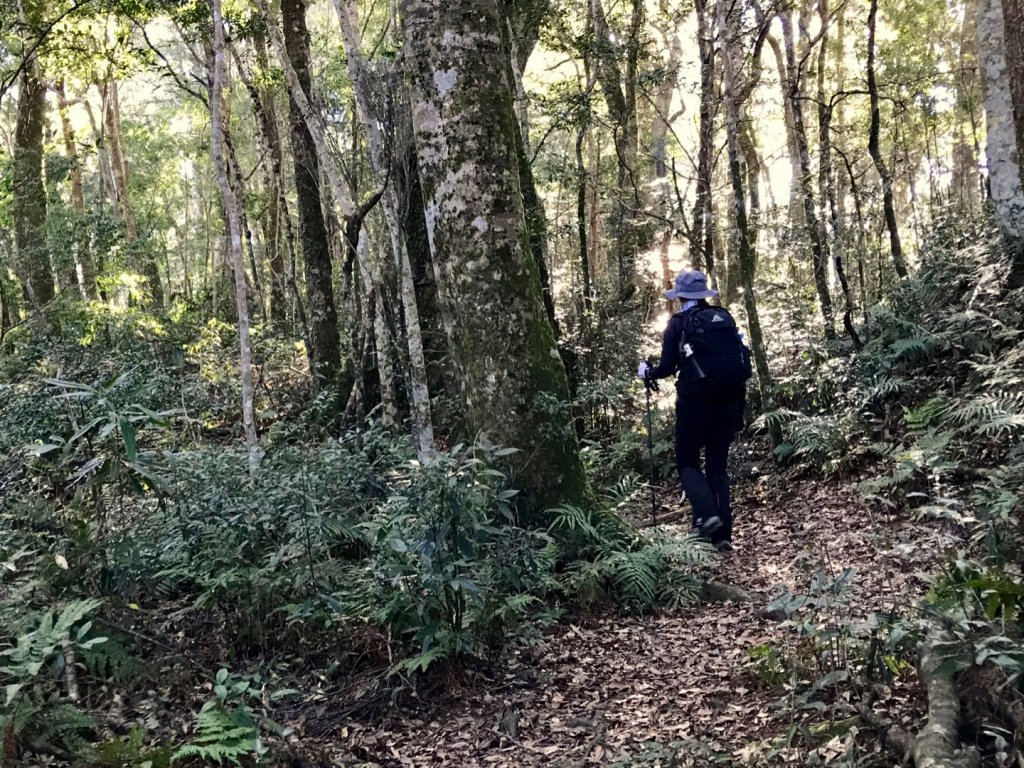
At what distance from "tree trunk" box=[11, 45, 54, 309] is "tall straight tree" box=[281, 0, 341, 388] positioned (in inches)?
254

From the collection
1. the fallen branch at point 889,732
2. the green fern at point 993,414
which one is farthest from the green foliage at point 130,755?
the green fern at point 993,414

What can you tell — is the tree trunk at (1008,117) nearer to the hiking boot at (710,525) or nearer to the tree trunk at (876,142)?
the tree trunk at (876,142)

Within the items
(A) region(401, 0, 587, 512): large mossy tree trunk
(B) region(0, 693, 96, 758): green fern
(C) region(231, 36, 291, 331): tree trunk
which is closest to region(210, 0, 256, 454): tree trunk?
(A) region(401, 0, 587, 512): large mossy tree trunk

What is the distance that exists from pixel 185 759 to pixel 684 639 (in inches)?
113

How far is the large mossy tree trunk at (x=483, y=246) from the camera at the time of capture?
216 inches

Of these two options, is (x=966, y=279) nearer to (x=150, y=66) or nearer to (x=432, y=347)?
(x=432, y=347)

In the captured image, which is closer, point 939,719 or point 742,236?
point 939,719

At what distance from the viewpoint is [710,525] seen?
6.21 m

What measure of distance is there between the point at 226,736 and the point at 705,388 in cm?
436

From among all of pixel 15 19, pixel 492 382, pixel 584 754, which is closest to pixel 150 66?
pixel 15 19

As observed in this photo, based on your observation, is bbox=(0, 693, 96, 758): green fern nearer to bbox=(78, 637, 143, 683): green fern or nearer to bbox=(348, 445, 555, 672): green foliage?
bbox=(78, 637, 143, 683): green fern

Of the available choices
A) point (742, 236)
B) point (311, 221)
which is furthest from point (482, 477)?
point (311, 221)

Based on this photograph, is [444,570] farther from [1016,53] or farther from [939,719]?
[1016,53]

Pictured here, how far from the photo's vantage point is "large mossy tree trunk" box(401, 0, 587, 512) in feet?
18.0
